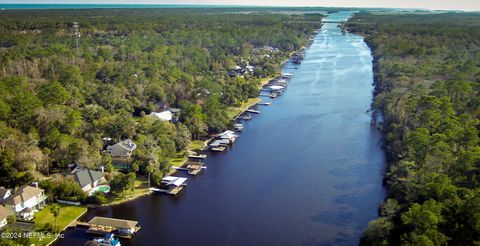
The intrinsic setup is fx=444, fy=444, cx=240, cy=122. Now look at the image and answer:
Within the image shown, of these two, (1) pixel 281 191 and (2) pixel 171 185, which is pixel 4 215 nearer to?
(2) pixel 171 185

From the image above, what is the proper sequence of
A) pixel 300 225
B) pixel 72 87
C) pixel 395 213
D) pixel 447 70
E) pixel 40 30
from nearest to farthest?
pixel 395 213
pixel 300 225
pixel 72 87
pixel 447 70
pixel 40 30

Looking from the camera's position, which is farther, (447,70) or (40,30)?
(40,30)

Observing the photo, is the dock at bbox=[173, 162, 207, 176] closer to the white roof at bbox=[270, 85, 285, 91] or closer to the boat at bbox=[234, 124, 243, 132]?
the boat at bbox=[234, 124, 243, 132]

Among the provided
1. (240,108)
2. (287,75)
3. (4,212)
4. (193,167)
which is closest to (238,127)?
(240,108)

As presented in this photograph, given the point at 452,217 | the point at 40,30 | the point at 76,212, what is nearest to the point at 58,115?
the point at 76,212

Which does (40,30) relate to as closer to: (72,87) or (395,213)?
(72,87)
